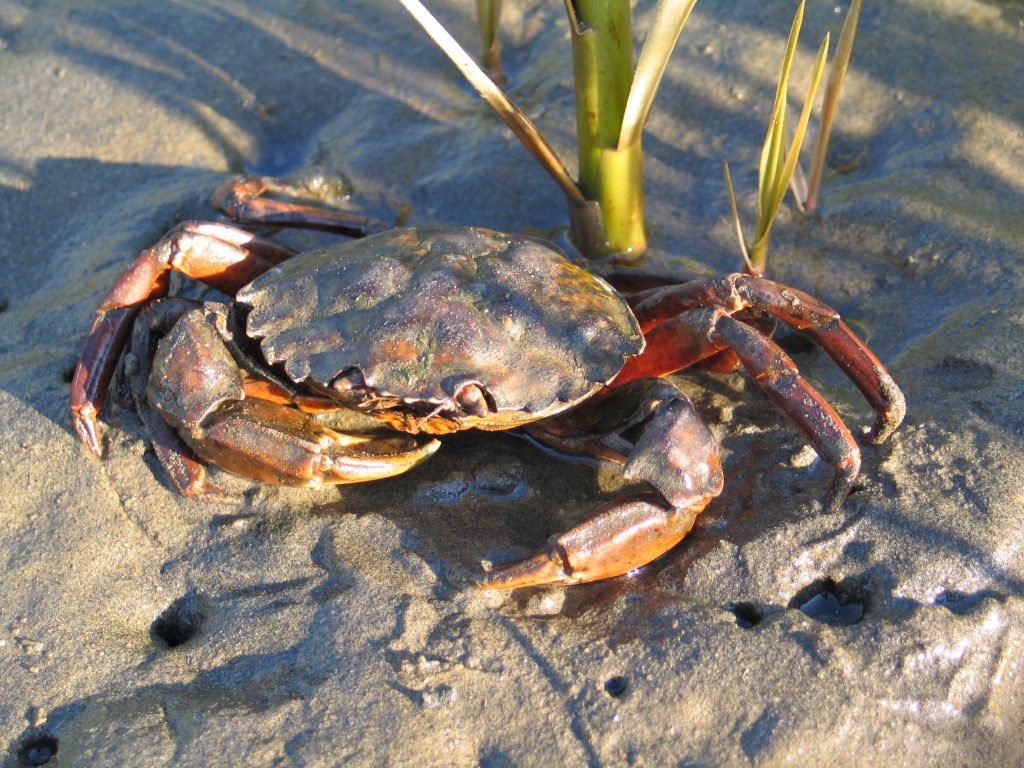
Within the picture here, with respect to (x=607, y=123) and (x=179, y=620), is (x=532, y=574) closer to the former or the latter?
(x=179, y=620)

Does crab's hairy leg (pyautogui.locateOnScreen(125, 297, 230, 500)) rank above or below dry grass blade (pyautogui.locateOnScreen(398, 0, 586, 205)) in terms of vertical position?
below

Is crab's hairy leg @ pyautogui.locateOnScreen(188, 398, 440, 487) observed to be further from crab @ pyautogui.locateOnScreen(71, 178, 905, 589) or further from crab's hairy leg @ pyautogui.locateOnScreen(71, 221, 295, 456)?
crab's hairy leg @ pyautogui.locateOnScreen(71, 221, 295, 456)

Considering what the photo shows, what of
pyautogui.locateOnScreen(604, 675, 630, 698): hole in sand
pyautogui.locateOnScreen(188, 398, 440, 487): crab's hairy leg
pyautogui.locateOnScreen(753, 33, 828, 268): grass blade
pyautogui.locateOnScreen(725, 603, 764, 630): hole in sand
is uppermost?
pyautogui.locateOnScreen(753, 33, 828, 268): grass blade

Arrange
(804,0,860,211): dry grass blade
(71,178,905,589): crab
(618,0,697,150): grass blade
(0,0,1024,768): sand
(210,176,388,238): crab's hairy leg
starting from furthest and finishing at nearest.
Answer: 1. (210,176,388,238): crab's hairy leg
2. (804,0,860,211): dry grass blade
3. (618,0,697,150): grass blade
4. (71,178,905,589): crab
5. (0,0,1024,768): sand

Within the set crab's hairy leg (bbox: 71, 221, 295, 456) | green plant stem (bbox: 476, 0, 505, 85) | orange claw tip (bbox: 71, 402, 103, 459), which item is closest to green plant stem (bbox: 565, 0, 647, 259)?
green plant stem (bbox: 476, 0, 505, 85)

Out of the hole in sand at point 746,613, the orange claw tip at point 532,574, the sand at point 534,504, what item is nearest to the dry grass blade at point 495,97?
the sand at point 534,504

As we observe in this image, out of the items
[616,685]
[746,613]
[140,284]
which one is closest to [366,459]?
[616,685]

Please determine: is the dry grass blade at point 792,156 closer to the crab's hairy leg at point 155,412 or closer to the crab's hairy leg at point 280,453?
the crab's hairy leg at point 280,453
